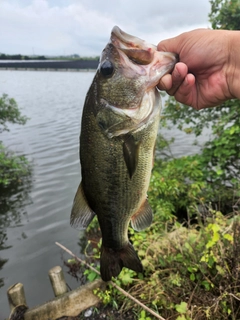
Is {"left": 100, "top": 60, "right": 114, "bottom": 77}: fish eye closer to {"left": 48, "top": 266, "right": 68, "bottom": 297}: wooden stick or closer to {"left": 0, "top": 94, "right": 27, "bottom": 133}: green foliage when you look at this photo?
{"left": 48, "top": 266, "right": 68, "bottom": 297}: wooden stick

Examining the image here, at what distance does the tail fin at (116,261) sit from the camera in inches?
79.0

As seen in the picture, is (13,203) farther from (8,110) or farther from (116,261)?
(116,261)

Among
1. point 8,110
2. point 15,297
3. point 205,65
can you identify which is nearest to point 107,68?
point 205,65

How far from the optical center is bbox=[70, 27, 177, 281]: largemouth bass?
162 centimetres

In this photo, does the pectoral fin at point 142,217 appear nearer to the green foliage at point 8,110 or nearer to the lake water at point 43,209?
the lake water at point 43,209

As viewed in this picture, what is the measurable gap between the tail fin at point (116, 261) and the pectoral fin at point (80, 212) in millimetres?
319

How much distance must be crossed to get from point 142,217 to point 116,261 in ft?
1.22

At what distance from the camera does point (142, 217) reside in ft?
6.51

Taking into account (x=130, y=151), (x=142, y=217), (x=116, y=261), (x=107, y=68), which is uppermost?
(x=107, y=68)

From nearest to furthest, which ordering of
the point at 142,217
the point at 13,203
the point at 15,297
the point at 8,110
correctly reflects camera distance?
the point at 142,217
the point at 15,297
the point at 13,203
the point at 8,110

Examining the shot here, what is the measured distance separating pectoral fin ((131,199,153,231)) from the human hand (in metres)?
0.82

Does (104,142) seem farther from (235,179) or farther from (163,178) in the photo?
(235,179)

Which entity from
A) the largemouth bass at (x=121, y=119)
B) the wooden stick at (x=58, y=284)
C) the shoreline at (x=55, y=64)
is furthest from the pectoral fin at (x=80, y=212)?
the shoreline at (x=55, y=64)

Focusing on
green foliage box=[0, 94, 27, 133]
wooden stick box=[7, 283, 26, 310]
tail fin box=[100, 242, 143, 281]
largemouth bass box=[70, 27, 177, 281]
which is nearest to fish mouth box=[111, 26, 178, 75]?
largemouth bass box=[70, 27, 177, 281]
